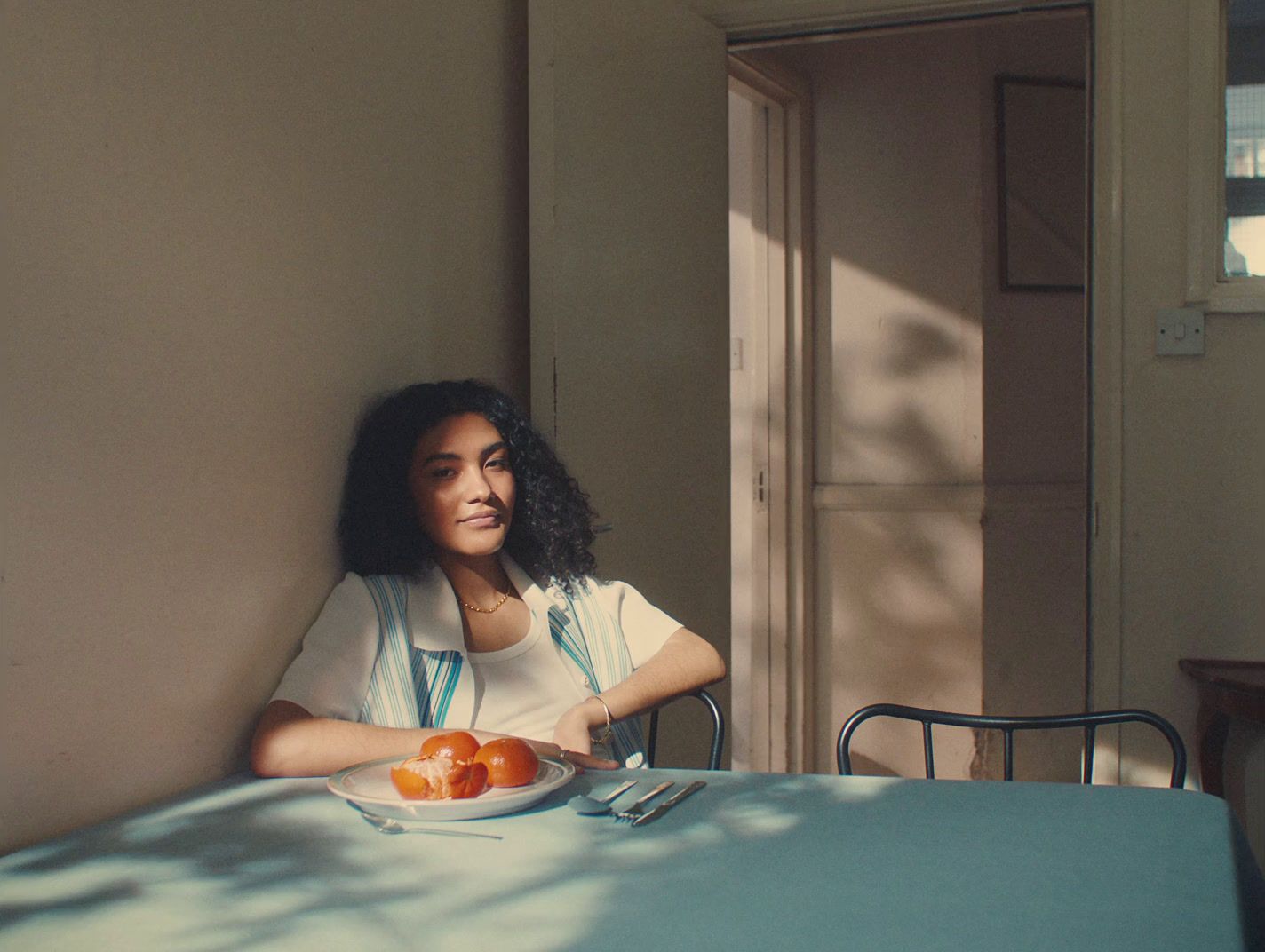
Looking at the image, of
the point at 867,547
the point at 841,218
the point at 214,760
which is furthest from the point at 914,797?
the point at 841,218

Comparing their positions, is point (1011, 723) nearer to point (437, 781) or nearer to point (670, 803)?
point (670, 803)

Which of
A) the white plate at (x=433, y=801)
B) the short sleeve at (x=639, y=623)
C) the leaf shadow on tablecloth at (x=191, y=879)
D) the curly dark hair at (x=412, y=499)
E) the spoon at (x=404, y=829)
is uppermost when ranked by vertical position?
the curly dark hair at (x=412, y=499)

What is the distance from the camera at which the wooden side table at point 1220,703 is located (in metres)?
2.47

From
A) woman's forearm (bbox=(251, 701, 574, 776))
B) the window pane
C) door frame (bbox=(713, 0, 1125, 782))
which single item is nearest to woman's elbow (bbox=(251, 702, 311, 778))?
woman's forearm (bbox=(251, 701, 574, 776))

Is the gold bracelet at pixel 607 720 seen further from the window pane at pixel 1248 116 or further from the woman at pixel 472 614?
the window pane at pixel 1248 116

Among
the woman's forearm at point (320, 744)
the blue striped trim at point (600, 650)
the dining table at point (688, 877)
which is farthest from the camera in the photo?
the blue striped trim at point (600, 650)

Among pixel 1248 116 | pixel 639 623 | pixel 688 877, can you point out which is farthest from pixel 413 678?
pixel 1248 116

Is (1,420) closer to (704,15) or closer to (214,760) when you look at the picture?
(214,760)

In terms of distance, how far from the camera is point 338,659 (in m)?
1.85

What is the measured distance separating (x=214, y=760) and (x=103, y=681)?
0.27 m

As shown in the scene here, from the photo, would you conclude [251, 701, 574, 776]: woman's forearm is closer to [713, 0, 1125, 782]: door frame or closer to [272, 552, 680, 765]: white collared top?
[272, 552, 680, 765]: white collared top

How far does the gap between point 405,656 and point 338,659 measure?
109 mm

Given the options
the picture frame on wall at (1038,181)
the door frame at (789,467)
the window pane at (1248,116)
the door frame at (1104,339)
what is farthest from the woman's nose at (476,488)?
the picture frame on wall at (1038,181)

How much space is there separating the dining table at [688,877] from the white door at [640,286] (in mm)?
1392
